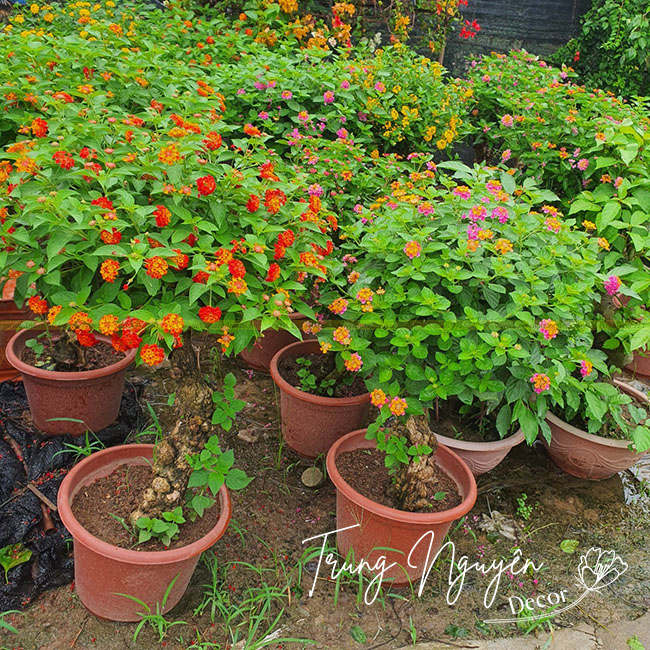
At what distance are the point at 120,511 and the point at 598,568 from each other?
5.67 ft

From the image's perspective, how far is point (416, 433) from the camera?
1.92 m

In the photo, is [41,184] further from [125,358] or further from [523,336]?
[523,336]

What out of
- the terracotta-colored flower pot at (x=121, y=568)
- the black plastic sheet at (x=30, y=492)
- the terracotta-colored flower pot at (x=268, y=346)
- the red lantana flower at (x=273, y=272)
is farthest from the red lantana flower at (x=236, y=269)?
the terracotta-colored flower pot at (x=268, y=346)

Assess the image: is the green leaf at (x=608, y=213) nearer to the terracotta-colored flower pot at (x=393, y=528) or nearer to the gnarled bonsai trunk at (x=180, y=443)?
the terracotta-colored flower pot at (x=393, y=528)

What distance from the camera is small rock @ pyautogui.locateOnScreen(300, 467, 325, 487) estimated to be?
2.40 m

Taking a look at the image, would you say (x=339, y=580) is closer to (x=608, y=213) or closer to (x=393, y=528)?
(x=393, y=528)

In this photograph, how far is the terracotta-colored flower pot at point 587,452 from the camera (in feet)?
8.03

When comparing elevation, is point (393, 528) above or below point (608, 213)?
below

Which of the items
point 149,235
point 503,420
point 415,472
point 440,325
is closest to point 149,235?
point 149,235

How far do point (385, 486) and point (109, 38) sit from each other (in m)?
2.41

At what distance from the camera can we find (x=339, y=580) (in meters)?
1.93

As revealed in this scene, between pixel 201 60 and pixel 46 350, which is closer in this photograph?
pixel 46 350

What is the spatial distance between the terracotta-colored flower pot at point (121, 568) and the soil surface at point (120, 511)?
4 centimetres

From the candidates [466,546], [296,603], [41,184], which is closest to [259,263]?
[41,184]
